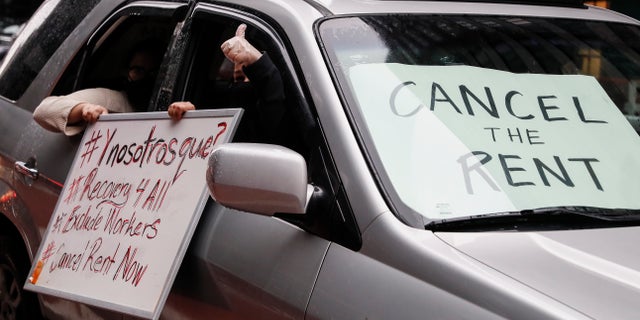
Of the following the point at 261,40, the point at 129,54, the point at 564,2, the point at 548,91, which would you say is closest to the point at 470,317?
the point at 548,91

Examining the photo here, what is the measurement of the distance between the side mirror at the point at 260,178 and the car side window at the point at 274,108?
4.7 inches

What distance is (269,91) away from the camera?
346cm

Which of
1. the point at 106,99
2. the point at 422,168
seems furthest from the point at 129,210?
the point at 422,168

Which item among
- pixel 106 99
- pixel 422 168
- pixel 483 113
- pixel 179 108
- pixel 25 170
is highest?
pixel 483 113

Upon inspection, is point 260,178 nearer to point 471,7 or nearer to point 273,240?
point 273,240

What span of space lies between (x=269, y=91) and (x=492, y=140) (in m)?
0.73

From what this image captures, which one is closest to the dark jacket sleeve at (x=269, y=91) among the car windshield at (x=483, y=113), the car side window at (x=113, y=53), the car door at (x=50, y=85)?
the car windshield at (x=483, y=113)

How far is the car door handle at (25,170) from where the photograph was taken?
4.59 meters

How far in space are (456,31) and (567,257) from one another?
113 centimetres

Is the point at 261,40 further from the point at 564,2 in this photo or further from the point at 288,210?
the point at 564,2

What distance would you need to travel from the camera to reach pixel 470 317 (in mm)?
2480

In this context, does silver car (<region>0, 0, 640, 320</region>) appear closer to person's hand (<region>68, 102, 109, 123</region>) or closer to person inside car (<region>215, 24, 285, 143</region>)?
person inside car (<region>215, 24, 285, 143</region>)

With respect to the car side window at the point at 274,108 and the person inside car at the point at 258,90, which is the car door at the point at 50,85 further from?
the person inside car at the point at 258,90

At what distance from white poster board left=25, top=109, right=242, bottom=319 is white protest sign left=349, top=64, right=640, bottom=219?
60 centimetres
